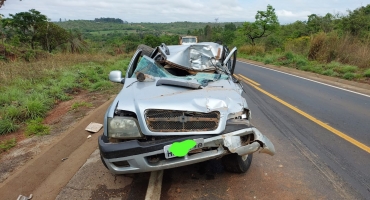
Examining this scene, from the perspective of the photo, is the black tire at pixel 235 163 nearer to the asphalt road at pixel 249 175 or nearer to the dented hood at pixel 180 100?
the asphalt road at pixel 249 175

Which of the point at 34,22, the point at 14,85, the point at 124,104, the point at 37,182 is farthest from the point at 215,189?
the point at 34,22

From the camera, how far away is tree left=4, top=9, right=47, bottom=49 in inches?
1199

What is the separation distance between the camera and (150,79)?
12.9 ft

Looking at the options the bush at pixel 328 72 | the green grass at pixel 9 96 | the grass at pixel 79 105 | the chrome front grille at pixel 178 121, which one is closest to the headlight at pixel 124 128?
the chrome front grille at pixel 178 121

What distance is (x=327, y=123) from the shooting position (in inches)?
222

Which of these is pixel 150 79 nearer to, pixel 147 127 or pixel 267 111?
pixel 147 127

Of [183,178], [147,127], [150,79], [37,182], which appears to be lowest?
[37,182]

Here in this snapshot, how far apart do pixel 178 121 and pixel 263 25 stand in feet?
138

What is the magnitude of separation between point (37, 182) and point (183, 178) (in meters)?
1.85

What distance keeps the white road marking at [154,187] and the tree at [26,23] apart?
31.3m

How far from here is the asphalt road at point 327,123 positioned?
3551 millimetres

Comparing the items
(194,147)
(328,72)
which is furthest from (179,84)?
(328,72)

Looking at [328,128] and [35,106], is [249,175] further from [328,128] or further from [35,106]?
[35,106]

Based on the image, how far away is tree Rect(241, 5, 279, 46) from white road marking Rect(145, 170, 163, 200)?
39332 mm
